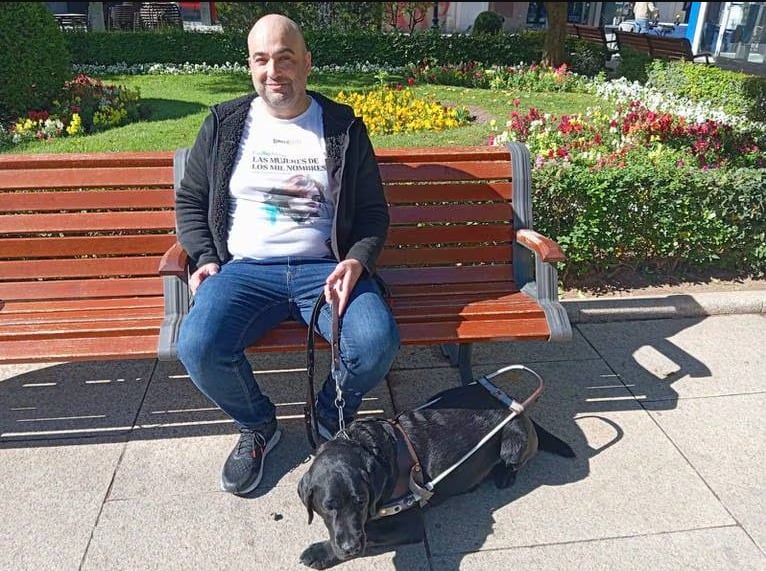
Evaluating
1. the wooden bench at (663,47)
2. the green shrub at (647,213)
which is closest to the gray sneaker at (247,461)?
the green shrub at (647,213)

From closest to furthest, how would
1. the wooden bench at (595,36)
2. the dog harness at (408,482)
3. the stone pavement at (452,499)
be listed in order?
the dog harness at (408,482) → the stone pavement at (452,499) → the wooden bench at (595,36)

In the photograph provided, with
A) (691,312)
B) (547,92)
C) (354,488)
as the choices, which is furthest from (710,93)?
(354,488)

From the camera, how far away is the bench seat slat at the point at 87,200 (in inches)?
125

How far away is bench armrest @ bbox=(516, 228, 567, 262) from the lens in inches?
116

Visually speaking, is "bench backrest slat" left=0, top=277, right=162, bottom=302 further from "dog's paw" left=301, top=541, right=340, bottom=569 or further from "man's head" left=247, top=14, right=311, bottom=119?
"dog's paw" left=301, top=541, right=340, bottom=569

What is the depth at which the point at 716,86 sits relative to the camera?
9.27 m

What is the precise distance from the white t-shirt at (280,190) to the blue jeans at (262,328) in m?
0.09

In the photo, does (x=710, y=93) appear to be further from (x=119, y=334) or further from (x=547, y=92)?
(x=119, y=334)

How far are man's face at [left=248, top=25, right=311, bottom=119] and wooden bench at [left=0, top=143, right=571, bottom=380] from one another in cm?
68

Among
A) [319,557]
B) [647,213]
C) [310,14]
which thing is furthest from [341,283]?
[310,14]

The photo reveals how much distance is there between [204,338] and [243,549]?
789mm

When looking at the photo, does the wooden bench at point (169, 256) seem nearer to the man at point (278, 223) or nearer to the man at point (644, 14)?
the man at point (278, 223)

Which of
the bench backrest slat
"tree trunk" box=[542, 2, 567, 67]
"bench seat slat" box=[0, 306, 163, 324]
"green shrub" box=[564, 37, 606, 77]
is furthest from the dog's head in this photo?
"green shrub" box=[564, 37, 606, 77]

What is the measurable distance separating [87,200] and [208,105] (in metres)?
6.60
